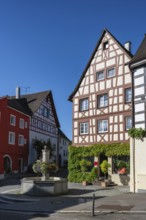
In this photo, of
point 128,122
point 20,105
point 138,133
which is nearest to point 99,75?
point 128,122

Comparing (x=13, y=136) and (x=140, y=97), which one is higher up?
(x=140, y=97)

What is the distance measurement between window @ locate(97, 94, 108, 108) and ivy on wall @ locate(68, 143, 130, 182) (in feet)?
12.8

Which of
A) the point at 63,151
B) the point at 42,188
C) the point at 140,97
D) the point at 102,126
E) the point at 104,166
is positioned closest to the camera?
the point at 42,188

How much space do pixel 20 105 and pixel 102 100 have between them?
22345 mm

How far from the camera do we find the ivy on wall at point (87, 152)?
29250 mm

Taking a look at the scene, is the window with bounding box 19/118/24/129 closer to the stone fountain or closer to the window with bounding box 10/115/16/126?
the window with bounding box 10/115/16/126

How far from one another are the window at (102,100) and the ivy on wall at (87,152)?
391 cm

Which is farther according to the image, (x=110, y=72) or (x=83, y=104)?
(x=83, y=104)

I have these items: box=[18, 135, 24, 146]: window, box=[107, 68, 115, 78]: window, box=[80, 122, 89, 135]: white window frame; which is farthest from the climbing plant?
box=[18, 135, 24, 146]: window

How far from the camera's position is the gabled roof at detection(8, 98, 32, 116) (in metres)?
47.7

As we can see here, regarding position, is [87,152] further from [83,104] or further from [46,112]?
[46,112]

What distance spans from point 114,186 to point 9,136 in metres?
22.0

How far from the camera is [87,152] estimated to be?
104 ft

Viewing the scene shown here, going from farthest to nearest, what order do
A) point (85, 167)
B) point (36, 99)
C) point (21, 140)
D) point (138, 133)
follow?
point (36, 99) < point (21, 140) < point (85, 167) < point (138, 133)
